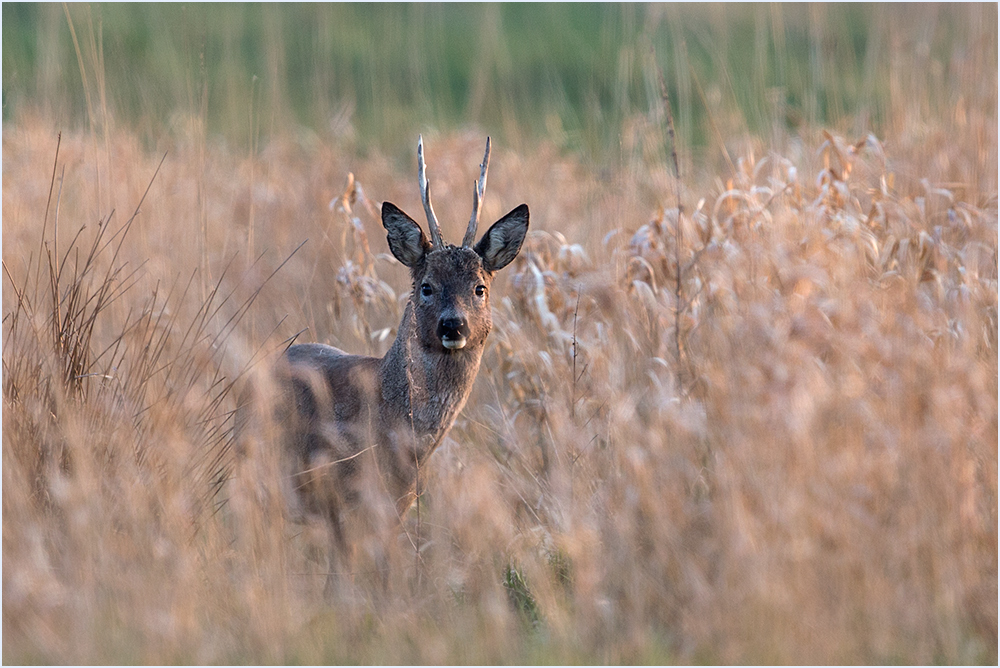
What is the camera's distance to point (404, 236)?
4918mm

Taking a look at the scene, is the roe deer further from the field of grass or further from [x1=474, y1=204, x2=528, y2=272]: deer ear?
the field of grass

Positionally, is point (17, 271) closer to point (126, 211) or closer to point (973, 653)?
point (126, 211)

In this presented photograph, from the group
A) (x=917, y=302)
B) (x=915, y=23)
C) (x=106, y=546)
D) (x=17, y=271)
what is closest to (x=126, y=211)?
(x=17, y=271)

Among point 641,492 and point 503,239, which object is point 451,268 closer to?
point 503,239

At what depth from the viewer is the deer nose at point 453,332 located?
183 inches

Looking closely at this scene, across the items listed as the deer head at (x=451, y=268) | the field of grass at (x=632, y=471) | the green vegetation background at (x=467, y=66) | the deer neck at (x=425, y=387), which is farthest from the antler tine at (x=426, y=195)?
the green vegetation background at (x=467, y=66)

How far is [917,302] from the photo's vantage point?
4344mm

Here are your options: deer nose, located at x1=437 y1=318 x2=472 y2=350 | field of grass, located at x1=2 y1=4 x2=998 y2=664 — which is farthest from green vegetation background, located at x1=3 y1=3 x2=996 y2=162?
deer nose, located at x1=437 y1=318 x2=472 y2=350

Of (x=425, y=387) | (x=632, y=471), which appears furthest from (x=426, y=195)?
(x=632, y=471)

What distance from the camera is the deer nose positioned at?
465cm

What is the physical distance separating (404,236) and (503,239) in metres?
0.44

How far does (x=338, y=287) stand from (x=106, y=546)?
9.70ft

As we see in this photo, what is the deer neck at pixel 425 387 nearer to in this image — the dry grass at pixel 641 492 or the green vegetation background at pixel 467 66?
the dry grass at pixel 641 492

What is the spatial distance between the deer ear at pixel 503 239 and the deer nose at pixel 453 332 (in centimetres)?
47
